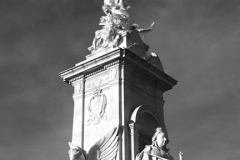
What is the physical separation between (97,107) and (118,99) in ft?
4.23

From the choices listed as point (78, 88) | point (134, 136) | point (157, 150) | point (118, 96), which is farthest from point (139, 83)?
point (157, 150)

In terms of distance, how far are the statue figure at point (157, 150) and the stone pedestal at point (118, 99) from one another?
19.9 inches

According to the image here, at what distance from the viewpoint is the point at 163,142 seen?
22.3 metres

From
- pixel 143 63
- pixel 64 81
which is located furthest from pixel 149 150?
pixel 64 81

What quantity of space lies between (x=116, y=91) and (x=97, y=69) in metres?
1.77

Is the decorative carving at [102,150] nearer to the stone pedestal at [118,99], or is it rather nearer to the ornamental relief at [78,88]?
the stone pedestal at [118,99]

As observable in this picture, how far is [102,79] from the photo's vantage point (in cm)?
2380

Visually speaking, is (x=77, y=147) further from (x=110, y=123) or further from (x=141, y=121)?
(x=141, y=121)

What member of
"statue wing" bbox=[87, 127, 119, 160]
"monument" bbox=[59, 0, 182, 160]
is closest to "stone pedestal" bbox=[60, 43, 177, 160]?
"monument" bbox=[59, 0, 182, 160]

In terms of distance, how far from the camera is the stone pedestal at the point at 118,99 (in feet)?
73.2

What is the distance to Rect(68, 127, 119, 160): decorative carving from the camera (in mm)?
21656

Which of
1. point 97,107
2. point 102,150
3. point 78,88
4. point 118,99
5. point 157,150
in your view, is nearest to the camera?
point 157,150

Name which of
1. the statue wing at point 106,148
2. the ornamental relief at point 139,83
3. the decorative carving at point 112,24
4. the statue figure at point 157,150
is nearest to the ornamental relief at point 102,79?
the ornamental relief at point 139,83

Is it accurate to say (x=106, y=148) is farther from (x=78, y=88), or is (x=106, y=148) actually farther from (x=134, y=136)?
(x=78, y=88)
